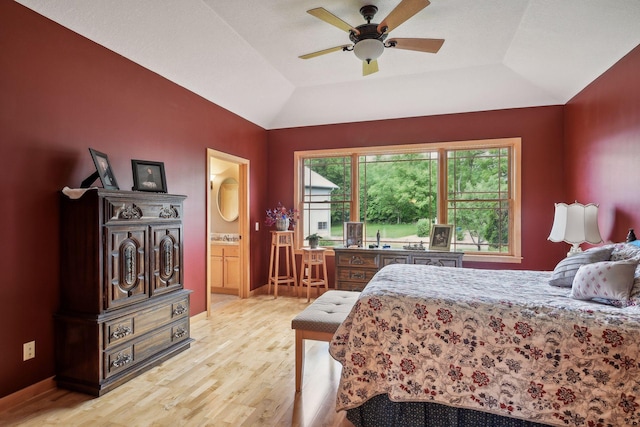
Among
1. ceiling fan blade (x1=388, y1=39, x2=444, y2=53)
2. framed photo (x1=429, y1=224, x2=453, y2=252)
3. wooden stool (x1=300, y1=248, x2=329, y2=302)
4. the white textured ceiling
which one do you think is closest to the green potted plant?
wooden stool (x1=300, y1=248, x2=329, y2=302)

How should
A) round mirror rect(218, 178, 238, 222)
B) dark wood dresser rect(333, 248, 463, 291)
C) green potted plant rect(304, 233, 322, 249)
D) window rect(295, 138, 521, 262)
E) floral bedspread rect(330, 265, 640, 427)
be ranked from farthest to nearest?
1. round mirror rect(218, 178, 238, 222)
2. green potted plant rect(304, 233, 322, 249)
3. window rect(295, 138, 521, 262)
4. dark wood dresser rect(333, 248, 463, 291)
5. floral bedspread rect(330, 265, 640, 427)

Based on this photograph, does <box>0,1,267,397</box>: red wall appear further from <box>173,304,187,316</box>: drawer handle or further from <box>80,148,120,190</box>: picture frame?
<box>173,304,187,316</box>: drawer handle

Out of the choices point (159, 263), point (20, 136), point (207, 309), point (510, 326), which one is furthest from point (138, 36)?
point (510, 326)

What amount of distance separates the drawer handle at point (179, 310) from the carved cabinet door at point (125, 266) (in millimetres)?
388

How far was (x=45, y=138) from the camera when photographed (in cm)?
250

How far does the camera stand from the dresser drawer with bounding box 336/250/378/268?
4.68 meters

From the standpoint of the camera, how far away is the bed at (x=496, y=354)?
1.57 meters

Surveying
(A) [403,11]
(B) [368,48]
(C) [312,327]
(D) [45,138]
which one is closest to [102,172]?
(D) [45,138]

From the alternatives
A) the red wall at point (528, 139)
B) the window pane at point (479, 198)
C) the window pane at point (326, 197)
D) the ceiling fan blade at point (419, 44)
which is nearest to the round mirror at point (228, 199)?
the window pane at point (326, 197)

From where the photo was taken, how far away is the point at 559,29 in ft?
10.1

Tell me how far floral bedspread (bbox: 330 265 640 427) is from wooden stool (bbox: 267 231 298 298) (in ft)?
11.1

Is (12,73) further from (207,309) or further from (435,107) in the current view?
(435,107)

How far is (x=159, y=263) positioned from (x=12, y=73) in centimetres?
170

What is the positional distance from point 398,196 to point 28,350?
14.9 feet
